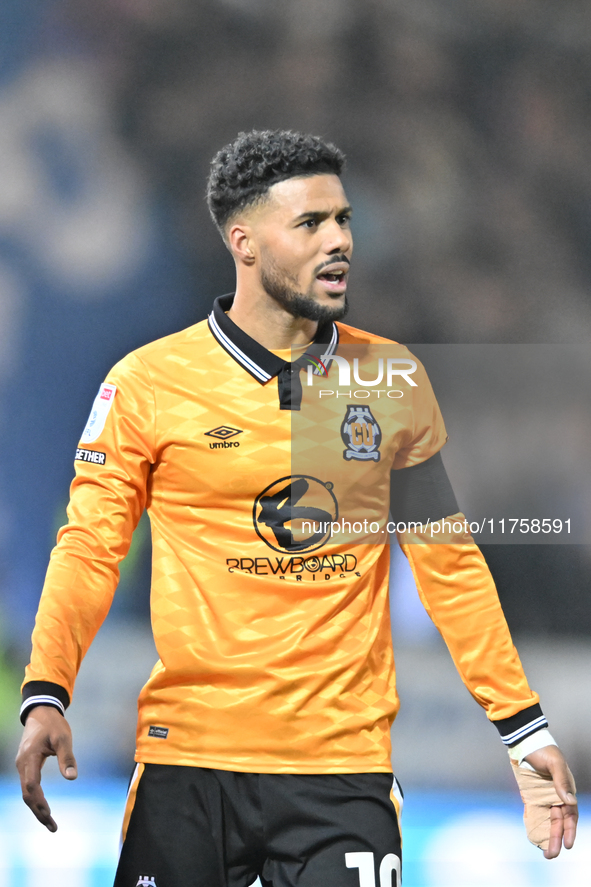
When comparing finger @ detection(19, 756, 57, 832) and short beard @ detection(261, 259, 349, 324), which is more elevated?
short beard @ detection(261, 259, 349, 324)

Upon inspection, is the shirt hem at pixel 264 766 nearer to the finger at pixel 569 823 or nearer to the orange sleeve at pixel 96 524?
the orange sleeve at pixel 96 524

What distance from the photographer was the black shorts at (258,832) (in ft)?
5.13

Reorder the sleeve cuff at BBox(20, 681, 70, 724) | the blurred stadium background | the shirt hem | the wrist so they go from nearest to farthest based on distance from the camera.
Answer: the sleeve cuff at BBox(20, 681, 70, 724), the shirt hem, the wrist, the blurred stadium background

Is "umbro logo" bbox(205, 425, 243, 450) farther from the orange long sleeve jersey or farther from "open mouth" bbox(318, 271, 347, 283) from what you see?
"open mouth" bbox(318, 271, 347, 283)

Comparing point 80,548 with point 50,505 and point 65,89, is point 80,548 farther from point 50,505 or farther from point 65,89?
point 65,89

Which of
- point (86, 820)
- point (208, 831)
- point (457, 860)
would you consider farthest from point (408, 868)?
point (208, 831)

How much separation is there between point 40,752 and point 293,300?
0.88m

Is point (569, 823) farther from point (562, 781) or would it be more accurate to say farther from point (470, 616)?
point (470, 616)

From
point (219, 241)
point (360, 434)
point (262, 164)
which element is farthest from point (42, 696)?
point (219, 241)

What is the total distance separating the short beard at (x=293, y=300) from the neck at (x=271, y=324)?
0.02 m

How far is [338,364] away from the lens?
1.89 m

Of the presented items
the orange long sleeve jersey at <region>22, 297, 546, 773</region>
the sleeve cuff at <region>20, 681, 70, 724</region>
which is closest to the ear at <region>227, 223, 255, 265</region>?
the orange long sleeve jersey at <region>22, 297, 546, 773</region>

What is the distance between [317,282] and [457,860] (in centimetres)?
161

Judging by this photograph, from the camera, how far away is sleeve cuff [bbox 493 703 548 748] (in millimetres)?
1719
